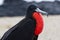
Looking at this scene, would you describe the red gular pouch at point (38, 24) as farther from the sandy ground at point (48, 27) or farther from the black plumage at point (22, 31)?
the sandy ground at point (48, 27)

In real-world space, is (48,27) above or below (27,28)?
below

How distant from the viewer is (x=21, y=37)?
20.9ft

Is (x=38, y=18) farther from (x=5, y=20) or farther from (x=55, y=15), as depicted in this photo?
(x=55, y=15)

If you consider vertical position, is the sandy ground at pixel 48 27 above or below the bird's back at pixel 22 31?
Answer: below

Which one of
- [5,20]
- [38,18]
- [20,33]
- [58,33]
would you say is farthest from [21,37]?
[5,20]

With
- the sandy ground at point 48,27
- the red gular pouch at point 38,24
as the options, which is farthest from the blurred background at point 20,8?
the red gular pouch at point 38,24

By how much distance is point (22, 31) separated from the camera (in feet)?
20.9

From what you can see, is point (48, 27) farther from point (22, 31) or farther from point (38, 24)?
point (22, 31)

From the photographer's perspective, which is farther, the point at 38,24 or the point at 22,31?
the point at 38,24

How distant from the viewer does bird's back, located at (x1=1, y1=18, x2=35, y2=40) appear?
6289 mm

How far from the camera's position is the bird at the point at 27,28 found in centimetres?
631

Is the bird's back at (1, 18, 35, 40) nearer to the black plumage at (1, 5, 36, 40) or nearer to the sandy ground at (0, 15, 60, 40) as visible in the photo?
the black plumage at (1, 5, 36, 40)

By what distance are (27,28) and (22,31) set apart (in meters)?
0.11

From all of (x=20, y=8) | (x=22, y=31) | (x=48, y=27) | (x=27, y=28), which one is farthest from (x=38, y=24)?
(x=20, y=8)
